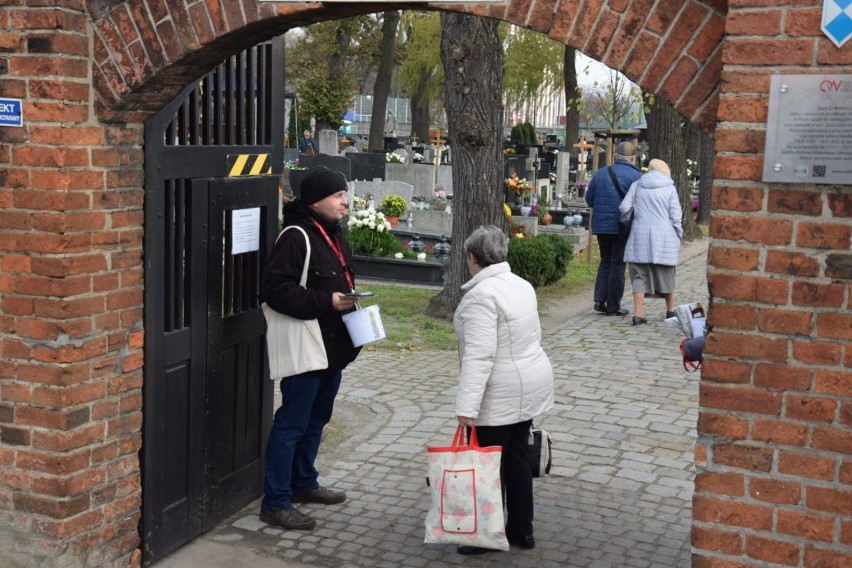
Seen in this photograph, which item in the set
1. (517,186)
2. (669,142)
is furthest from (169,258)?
(669,142)

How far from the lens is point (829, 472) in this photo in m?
3.45

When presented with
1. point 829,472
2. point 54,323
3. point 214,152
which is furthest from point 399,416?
point 829,472

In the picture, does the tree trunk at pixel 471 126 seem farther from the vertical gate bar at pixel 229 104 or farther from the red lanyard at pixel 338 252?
the red lanyard at pixel 338 252

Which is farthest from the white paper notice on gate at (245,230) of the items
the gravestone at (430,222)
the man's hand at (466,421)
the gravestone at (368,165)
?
the gravestone at (368,165)

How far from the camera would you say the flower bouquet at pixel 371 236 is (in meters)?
14.3

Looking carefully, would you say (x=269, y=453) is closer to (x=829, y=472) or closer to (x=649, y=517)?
(x=649, y=517)

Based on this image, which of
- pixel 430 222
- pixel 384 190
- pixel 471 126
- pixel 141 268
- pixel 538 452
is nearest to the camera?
pixel 141 268

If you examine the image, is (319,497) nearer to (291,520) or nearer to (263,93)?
(291,520)

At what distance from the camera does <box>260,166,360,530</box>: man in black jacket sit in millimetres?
5387

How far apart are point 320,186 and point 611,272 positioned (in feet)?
21.6

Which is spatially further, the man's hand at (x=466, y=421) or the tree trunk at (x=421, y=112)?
the tree trunk at (x=421, y=112)

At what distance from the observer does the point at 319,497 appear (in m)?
6.07

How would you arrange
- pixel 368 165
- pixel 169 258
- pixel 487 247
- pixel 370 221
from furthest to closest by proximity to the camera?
pixel 368 165
pixel 370 221
pixel 169 258
pixel 487 247

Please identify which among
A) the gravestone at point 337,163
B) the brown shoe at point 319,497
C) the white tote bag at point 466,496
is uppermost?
the gravestone at point 337,163
